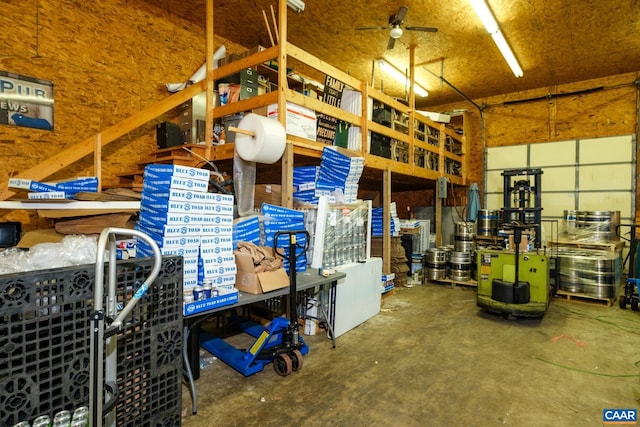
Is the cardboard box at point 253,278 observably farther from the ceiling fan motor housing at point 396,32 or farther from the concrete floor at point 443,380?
the ceiling fan motor housing at point 396,32

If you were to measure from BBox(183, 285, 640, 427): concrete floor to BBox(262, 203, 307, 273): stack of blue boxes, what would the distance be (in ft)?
2.98

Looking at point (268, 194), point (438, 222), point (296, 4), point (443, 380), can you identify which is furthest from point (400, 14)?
point (443, 380)

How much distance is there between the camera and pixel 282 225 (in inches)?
128

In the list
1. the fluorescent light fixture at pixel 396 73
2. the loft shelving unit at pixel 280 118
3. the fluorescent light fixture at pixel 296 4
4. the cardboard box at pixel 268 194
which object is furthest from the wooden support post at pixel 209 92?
the fluorescent light fixture at pixel 396 73

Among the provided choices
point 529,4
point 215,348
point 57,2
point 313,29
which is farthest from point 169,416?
point 529,4

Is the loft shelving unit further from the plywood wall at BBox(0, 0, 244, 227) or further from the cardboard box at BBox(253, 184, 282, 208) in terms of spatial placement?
the plywood wall at BBox(0, 0, 244, 227)


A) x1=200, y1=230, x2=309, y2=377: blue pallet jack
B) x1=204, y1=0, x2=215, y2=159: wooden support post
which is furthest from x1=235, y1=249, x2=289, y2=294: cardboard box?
x1=204, y1=0, x2=215, y2=159: wooden support post

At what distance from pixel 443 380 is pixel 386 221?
9.48 feet

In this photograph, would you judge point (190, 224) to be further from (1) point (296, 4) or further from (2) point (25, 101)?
(2) point (25, 101)

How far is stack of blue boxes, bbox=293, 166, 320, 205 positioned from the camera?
3.88 m

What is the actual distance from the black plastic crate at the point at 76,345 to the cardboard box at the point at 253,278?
3.17 ft

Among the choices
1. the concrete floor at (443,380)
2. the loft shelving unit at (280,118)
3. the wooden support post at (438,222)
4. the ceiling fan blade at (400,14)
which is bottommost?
the concrete floor at (443,380)

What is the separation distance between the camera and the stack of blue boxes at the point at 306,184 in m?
3.88

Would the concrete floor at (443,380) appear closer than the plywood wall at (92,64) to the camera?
Yes
